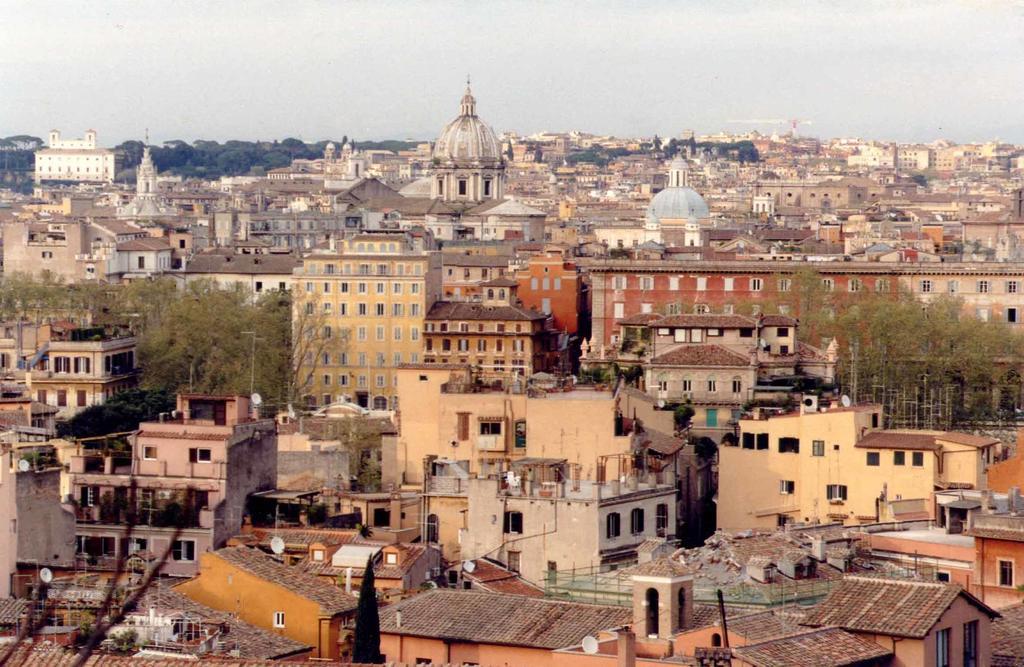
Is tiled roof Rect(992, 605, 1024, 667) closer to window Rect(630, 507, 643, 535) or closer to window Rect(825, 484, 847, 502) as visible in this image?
window Rect(630, 507, 643, 535)

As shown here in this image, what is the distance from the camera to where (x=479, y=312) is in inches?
1719

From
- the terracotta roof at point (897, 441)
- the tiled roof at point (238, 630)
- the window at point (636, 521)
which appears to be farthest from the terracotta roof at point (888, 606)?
the terracotta roof at point (897, 441)

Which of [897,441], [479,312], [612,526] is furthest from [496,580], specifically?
[479,312]

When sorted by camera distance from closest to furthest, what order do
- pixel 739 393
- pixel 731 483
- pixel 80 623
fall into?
1. pixel 80 623
2. pixel 731 483
3. pixel 739 393

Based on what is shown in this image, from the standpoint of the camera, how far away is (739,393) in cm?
3194

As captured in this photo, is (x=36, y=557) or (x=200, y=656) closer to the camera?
(x=200, y=656)

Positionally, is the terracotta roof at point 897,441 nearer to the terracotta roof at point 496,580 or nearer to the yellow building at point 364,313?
the terracotta roof at point 496,580

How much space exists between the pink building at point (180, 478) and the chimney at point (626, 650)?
742 centimetres

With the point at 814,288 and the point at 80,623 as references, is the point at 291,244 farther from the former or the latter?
the point at 80,623

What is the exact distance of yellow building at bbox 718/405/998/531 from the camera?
25531mm

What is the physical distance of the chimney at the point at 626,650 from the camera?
14938mm

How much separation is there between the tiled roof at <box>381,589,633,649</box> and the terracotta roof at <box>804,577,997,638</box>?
1.81 meters

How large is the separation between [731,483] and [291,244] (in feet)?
148

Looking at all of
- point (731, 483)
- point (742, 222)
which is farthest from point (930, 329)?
point (742, 222)
